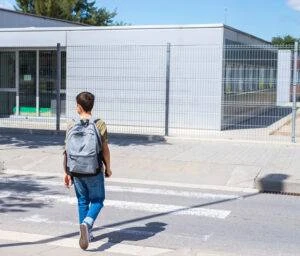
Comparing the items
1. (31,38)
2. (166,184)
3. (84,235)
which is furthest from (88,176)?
(31,38)

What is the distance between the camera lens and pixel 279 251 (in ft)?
21.3

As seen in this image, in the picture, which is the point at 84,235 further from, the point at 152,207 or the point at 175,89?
the point at 175,89

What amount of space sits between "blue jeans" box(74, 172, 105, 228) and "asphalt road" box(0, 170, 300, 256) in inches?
14.0

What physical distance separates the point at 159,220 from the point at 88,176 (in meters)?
1.95

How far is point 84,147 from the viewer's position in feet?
20.2

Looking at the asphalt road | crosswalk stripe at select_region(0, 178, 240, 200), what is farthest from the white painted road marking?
crosswalk stripe at select_region(0, 178, 240, 200)

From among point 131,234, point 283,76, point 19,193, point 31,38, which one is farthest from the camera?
point 283,76

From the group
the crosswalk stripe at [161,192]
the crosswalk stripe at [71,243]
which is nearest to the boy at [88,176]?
the crosswalk stripe at [71,243]

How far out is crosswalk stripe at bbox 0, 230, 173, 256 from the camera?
6.38 metres

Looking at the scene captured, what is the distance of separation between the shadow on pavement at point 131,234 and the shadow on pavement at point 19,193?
183cm

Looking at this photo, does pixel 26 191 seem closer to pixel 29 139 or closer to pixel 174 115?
pixel 29 139

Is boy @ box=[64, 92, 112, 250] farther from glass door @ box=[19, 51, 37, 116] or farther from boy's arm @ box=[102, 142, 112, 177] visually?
glass door @ box=[19, 51, 37, 116]

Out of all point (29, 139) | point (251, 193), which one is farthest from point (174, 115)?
point (251, 193)

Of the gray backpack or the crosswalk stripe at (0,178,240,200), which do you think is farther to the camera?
the crosswalk stripe at (0,178,240,200)
